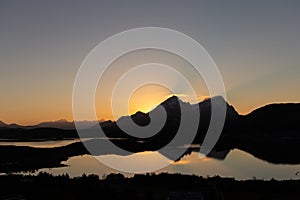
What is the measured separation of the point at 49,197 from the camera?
115 ft

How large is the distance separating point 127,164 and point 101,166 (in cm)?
465

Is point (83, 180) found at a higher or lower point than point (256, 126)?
lower

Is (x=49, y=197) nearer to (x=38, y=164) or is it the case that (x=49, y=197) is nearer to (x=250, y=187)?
(x=250, y=187)

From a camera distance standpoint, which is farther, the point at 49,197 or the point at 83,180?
the point at 83,180

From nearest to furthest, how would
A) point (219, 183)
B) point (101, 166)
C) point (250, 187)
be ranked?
point (250, 187), point (219, 183), point (101, 166)

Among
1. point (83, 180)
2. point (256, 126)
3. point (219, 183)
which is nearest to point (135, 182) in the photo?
point (83, 180)

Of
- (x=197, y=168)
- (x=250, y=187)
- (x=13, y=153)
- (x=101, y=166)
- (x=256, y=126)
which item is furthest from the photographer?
(x=256, y=126)

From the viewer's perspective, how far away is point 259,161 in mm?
70562

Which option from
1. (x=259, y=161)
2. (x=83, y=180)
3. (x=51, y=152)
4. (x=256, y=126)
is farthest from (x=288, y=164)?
(x=256, y=126)

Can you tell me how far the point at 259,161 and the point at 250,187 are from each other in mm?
31555

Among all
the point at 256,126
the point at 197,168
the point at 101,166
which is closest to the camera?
the point at 197,168

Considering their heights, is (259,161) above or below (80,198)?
above

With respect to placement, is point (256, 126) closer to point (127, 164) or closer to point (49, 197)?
point (127, 164)

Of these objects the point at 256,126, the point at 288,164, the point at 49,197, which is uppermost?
the point at 256,126
